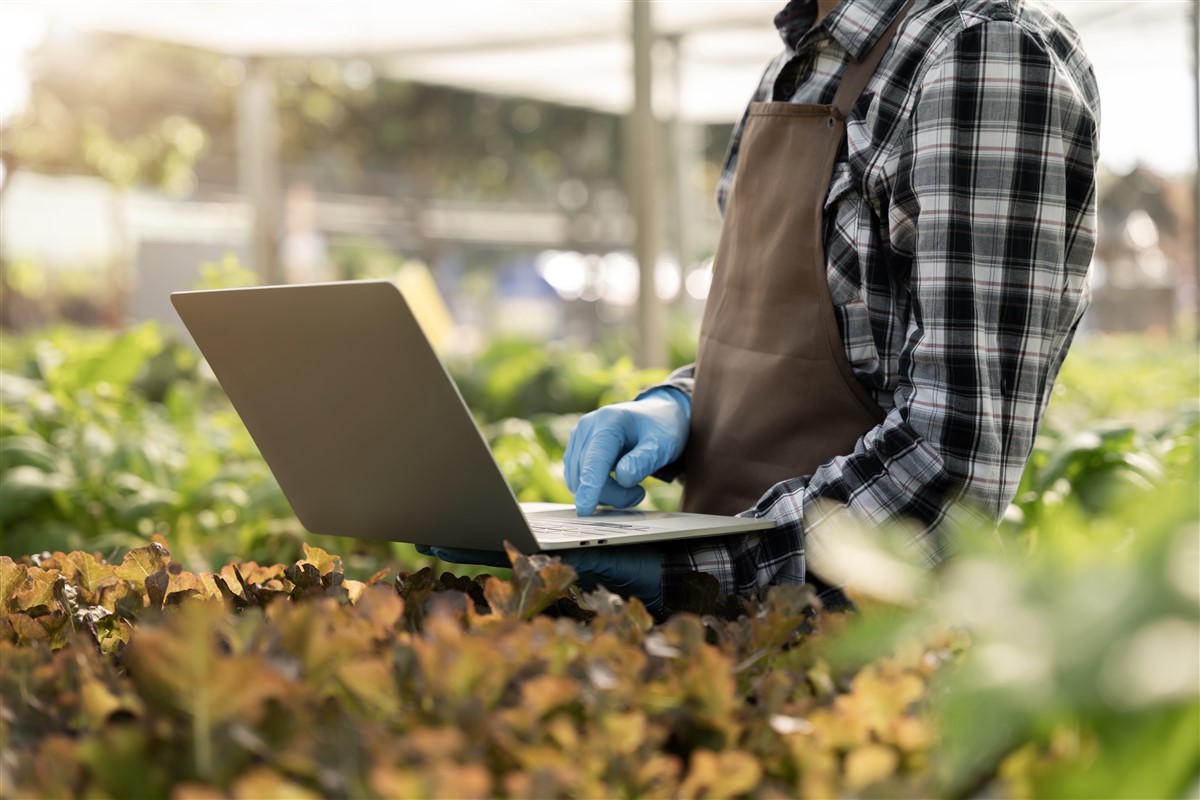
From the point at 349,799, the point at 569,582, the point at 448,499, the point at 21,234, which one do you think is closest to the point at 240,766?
the point at 349,799

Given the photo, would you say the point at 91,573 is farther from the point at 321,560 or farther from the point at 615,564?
the point at 615,564

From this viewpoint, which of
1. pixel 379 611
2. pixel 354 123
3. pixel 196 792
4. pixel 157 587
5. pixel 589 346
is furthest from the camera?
pixel 354 123

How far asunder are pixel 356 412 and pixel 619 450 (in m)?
0.44

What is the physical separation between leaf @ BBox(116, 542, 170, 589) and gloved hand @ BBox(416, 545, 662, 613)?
0.81ft

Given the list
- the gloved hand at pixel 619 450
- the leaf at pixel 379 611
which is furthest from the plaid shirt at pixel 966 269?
the leaf at pixel 379 611

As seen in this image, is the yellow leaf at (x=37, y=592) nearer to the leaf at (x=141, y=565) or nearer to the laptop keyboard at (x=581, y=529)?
the leaf at (x=141, y=565)

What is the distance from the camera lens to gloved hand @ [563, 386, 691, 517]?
1.40 metres

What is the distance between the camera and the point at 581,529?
119cm

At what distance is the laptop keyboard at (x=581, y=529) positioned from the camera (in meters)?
1.11

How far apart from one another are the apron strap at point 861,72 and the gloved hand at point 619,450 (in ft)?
1.35

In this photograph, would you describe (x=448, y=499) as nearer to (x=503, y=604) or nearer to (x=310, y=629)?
(x=503, y=604)

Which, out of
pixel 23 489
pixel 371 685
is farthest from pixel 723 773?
pixel 23 489

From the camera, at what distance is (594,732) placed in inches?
27.1

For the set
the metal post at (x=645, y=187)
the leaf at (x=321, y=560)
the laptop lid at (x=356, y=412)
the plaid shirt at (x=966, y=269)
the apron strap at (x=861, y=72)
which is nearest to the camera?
the laptop lid at (x=356, y=412)
